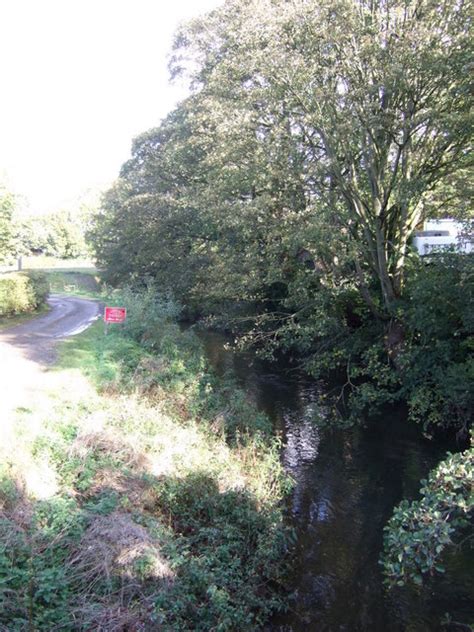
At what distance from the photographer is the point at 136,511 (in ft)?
21.7

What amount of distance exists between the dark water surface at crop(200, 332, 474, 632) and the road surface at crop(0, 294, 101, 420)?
5.54 m

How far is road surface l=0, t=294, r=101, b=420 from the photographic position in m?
9.57

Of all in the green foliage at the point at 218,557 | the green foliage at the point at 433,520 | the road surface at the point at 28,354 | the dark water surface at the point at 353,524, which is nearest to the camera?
the green foliage at the point at 433,520

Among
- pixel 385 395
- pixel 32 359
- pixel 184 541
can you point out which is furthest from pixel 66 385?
pixel 385 395

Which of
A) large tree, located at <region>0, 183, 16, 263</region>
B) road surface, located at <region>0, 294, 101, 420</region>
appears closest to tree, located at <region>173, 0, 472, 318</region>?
road surface, located at <region>0, 294, 101, 420</region>

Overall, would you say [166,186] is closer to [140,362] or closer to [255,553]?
[140,362]

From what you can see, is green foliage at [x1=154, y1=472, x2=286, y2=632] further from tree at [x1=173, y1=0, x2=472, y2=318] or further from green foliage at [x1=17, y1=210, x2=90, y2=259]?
green foliage at [x1=17, y1=210, x2=90, y2=259]

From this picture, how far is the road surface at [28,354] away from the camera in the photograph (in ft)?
31.4

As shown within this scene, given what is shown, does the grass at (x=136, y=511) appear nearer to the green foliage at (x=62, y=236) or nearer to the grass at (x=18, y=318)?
the grass at (x=18, y=318)

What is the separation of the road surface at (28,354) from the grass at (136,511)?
14.4 inches

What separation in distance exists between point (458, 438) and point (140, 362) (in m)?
8.18

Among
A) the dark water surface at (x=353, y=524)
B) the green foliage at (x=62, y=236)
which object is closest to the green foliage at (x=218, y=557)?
the dark water surface at (x=353, y=524)

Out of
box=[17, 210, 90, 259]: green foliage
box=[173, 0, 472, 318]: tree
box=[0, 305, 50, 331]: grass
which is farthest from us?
box=[17, 210, 90, 259]: green foliage

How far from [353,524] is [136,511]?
3.89 metres
